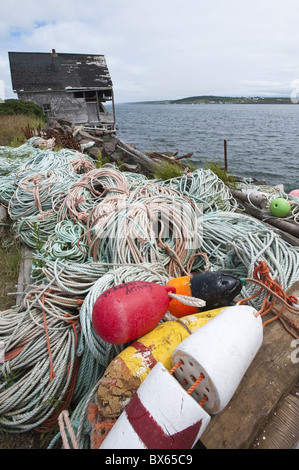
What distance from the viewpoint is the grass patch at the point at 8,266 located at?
2.77 metres

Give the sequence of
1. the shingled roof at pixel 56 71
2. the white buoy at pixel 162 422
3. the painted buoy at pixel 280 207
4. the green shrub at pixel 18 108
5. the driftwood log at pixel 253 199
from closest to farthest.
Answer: the white buoy at pixel 162 422 → the painted buoy at pixel 280 207 → the driftwood log at pixel 253 199 → the green shrub at pixel 18 108 → the shingled roof at pixel 56 71

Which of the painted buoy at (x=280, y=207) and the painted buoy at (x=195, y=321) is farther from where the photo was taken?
the painted buoy at (x=280, y=207)

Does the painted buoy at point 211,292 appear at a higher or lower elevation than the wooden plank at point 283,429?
higher

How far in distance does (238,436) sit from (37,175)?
4337 mm

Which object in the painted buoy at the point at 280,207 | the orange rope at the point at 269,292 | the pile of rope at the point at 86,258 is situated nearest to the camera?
the orange rope at the point at 269,292

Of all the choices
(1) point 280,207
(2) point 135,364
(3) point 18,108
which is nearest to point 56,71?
(3) point 18,108

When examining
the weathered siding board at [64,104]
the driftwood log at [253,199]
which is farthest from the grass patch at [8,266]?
the weathered siding board at [64,104]

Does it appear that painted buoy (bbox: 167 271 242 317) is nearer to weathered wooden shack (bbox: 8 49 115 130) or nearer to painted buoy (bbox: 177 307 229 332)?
painted buoy (bbox: 177 307 229 332)

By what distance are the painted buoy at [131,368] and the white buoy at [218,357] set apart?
14 cm

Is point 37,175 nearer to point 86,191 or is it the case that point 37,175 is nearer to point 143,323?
point 86,191

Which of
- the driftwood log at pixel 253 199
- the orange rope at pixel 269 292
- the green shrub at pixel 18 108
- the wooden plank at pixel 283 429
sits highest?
the green shrub at pixel 18 108

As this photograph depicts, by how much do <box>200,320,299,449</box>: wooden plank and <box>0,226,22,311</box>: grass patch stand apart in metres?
2.24

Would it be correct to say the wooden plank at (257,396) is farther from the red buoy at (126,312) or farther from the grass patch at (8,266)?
the grass patch at (8,266)

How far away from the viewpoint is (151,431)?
1.05 m
